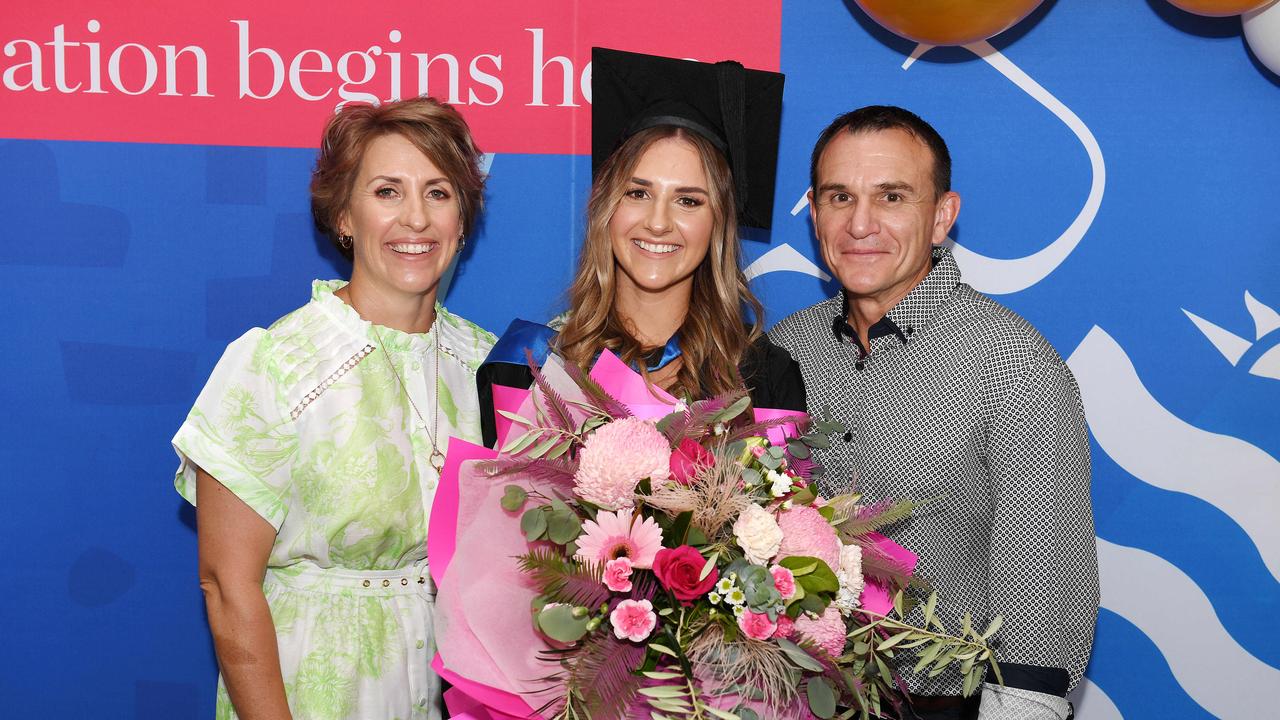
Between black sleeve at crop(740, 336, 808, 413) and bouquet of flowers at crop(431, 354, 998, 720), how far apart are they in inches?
20.3

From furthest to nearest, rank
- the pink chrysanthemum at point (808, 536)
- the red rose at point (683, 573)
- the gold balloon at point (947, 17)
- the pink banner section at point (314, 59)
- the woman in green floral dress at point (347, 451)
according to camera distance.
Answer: the pink banner section at point (314, 59), the gold balloon at point (947, 17), the woman in green floral dress at point (347, 451), the pink chrysanthemum at point (808, 536), the red rose at point (683, 573)

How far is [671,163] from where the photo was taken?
2207mm

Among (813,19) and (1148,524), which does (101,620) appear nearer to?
(813,19)

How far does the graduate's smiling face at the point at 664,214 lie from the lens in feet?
7.22

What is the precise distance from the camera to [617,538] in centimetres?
145

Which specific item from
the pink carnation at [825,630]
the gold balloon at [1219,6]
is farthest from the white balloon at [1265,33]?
the pink carnation at [825,630]

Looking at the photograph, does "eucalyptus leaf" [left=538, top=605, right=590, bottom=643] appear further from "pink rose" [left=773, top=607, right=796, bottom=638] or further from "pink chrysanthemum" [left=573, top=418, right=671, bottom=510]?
"pink rose" [left=773, top=607, right=796, bottom=638]

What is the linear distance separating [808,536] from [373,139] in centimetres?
128

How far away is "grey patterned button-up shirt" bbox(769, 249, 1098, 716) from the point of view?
2049mm

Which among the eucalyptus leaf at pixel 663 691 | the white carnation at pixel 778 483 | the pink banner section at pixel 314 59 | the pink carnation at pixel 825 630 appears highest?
the pink banner section at pixel 314 59

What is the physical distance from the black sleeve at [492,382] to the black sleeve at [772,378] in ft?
Result: 1.50

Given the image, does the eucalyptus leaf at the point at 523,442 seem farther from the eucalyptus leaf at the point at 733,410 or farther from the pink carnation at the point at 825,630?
the pink carnation at the point at 825,630

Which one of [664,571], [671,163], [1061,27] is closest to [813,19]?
[1061,27]

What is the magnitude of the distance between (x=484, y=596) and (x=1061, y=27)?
2.24 metres
